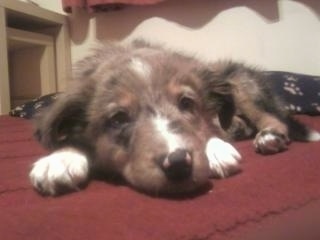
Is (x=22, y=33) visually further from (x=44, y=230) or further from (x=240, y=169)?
(x=44, y=230)

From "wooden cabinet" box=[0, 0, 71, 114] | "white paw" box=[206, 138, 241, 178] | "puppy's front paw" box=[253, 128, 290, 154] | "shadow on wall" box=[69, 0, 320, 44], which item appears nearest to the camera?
"white paw" box=[206, 138, 241, 178]

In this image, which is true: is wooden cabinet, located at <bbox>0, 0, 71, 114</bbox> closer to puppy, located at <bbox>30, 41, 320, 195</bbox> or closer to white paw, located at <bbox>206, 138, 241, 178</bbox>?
puppy, located at <bbox>30, 41, 320, 195</bbox>

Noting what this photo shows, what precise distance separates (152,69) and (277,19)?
2.26m

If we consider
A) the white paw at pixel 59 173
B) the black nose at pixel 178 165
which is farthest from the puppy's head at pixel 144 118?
the white paw at pixel 59 173

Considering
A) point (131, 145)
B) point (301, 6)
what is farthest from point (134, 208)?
point (301, 6)

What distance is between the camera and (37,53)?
4.44m

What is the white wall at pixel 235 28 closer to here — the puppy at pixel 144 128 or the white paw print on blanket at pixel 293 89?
the white paw print on blanket at pixel 293 89

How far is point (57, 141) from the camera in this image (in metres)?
1.54

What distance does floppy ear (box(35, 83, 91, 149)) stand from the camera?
4.98ft

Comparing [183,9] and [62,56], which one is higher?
[183,9]

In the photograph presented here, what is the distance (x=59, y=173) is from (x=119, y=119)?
0.84 ft

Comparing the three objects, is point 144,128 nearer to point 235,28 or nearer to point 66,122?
point 66,122

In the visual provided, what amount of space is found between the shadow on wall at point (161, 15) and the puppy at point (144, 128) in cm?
181

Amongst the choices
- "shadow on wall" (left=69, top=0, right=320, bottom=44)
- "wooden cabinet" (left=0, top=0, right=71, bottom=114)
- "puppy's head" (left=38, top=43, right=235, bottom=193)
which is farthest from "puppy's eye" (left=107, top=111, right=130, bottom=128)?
"wooden cabinet" (left=0, top=0, right=71, bottom=114)
